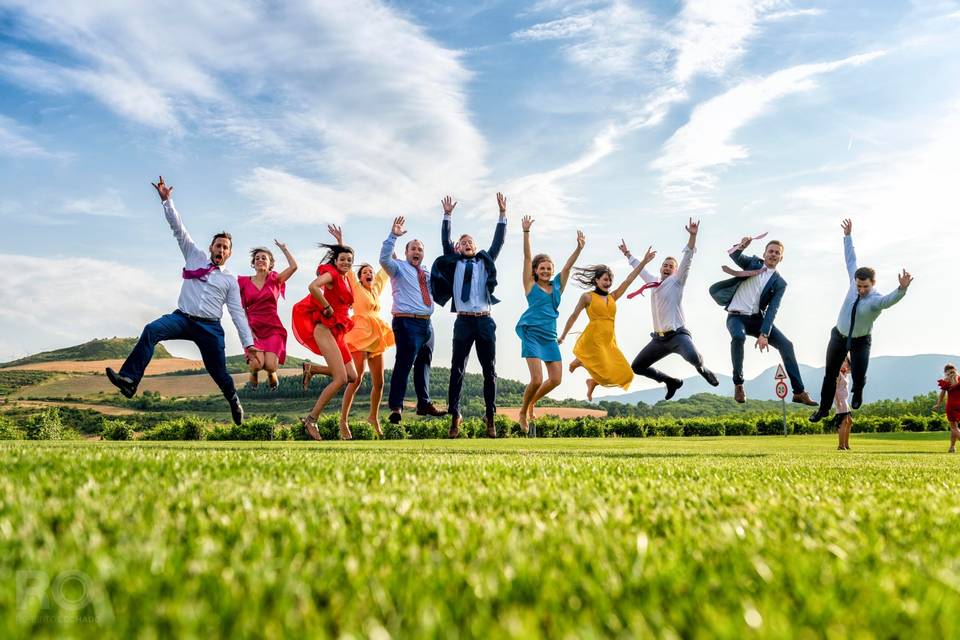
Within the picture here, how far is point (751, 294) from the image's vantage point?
41.6ft

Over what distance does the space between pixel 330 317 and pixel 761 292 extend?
7990mm

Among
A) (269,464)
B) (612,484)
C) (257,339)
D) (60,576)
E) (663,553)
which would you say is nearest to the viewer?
(60,576)

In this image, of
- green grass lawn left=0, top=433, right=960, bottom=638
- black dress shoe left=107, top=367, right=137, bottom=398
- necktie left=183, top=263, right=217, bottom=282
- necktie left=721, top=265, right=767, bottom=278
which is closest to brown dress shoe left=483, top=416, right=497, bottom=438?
necktie left=721, top=265, right=767, bottom=278

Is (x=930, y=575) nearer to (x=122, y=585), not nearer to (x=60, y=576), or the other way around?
(x=122, y=585)

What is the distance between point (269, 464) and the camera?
16.0ft

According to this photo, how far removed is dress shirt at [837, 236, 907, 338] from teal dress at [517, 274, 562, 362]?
5.22 meters

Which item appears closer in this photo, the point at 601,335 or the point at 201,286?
the point at 201,286

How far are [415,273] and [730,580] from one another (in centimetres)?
1023

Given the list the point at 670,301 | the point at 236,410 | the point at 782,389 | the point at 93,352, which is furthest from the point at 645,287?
the point at 93,352

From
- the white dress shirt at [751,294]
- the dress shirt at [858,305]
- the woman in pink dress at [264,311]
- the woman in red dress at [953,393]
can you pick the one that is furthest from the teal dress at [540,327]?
the woman in red dress at [953,393]

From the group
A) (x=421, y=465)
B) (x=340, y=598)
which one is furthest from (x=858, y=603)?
(x=421, y=465)

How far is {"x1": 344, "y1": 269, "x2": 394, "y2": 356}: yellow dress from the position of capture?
41.2ft

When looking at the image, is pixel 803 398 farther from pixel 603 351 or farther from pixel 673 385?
pixel 603 351

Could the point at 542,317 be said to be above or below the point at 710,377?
above
